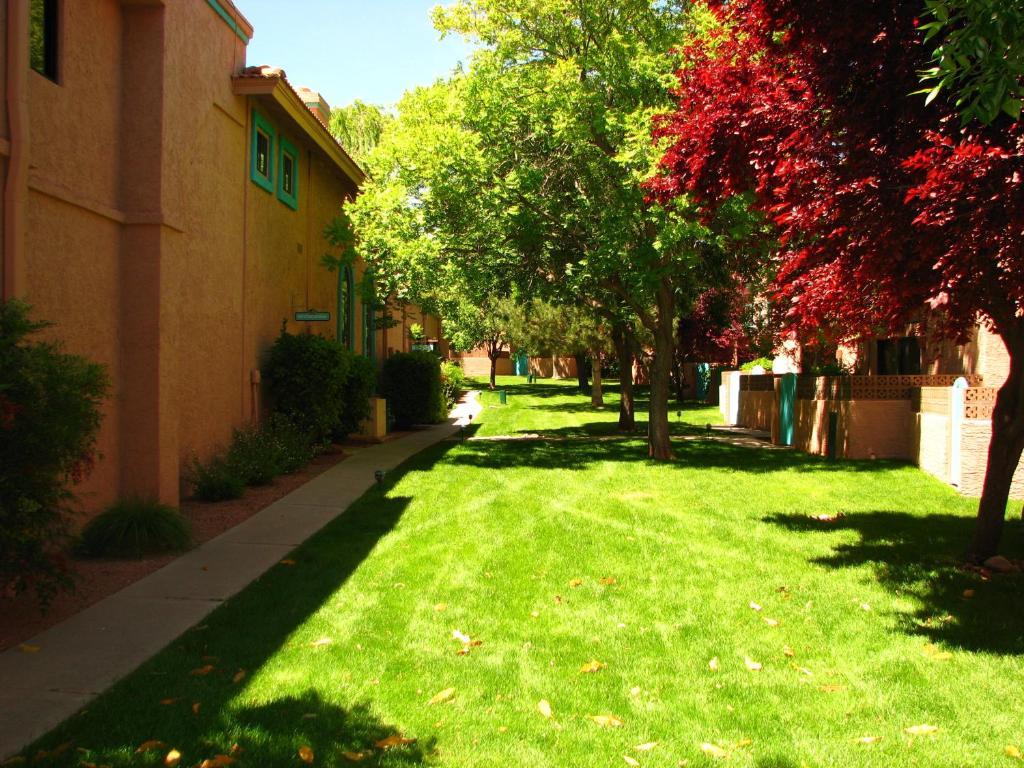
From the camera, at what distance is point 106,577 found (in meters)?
6.55

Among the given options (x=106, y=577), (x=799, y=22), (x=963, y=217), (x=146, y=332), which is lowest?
(x=106, y=577)

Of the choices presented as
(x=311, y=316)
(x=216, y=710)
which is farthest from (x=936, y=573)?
(x=311, y=316)

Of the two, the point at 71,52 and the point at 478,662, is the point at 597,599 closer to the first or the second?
the point at 478,662

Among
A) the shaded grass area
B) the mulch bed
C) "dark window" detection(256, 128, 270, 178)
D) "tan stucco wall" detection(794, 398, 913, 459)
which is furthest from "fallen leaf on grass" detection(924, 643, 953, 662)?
the shaded grass area

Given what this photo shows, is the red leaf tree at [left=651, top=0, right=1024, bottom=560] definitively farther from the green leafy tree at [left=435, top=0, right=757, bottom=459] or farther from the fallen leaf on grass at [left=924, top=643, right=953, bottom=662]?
the green leafy tree at [left=435, top=0, right=757, bottom=459]

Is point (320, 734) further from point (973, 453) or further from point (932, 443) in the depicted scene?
point (932, 443)

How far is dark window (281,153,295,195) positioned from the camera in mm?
13906

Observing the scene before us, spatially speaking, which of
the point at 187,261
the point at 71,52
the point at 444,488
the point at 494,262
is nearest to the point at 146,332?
the point at 187,261

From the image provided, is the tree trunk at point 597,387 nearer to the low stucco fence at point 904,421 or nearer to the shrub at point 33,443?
the low stucco fence at point 904,421

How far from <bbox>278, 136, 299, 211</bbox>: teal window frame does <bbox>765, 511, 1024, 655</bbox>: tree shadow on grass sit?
9.18m

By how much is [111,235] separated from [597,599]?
18.6 feet

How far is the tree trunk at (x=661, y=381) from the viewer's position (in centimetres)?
1530

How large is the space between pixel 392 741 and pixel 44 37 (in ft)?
22.0

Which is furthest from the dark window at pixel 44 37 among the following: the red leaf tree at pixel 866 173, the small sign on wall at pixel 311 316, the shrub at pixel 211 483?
the small sign on wall at pixel 311 316
